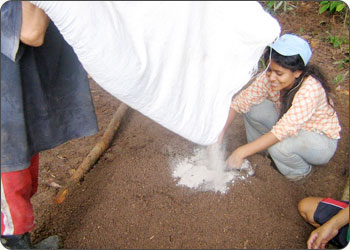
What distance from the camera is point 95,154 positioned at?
97.1 inches

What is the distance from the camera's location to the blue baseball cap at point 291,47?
1763 millimetres

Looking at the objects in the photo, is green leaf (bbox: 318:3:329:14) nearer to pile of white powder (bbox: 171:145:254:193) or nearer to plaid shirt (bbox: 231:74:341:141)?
plaid shirt (bbox: 231:74:341:141)

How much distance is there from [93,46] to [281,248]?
4.88ft

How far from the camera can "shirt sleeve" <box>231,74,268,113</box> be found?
2.26 m

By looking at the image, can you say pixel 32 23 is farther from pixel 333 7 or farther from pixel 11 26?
pixel 333 7

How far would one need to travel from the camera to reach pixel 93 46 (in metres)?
1.20

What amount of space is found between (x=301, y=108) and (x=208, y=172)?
0.73 metres

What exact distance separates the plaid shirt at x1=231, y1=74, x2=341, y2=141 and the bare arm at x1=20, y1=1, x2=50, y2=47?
1.42 m

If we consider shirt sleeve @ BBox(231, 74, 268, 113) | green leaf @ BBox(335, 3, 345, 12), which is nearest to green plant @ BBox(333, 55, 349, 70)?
green leaf @ BBox(335, 3, 345, 12)

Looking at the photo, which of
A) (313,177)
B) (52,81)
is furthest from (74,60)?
(313,177)

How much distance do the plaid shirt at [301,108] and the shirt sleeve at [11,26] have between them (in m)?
1.49

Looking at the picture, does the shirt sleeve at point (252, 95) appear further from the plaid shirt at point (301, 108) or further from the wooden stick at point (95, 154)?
the wooden stick at point (95, 154)

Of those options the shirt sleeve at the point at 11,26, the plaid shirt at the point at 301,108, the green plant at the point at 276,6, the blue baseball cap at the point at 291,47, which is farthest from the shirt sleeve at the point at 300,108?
the green plant at the point at 276,6

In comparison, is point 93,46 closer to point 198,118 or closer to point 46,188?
point 198,118
